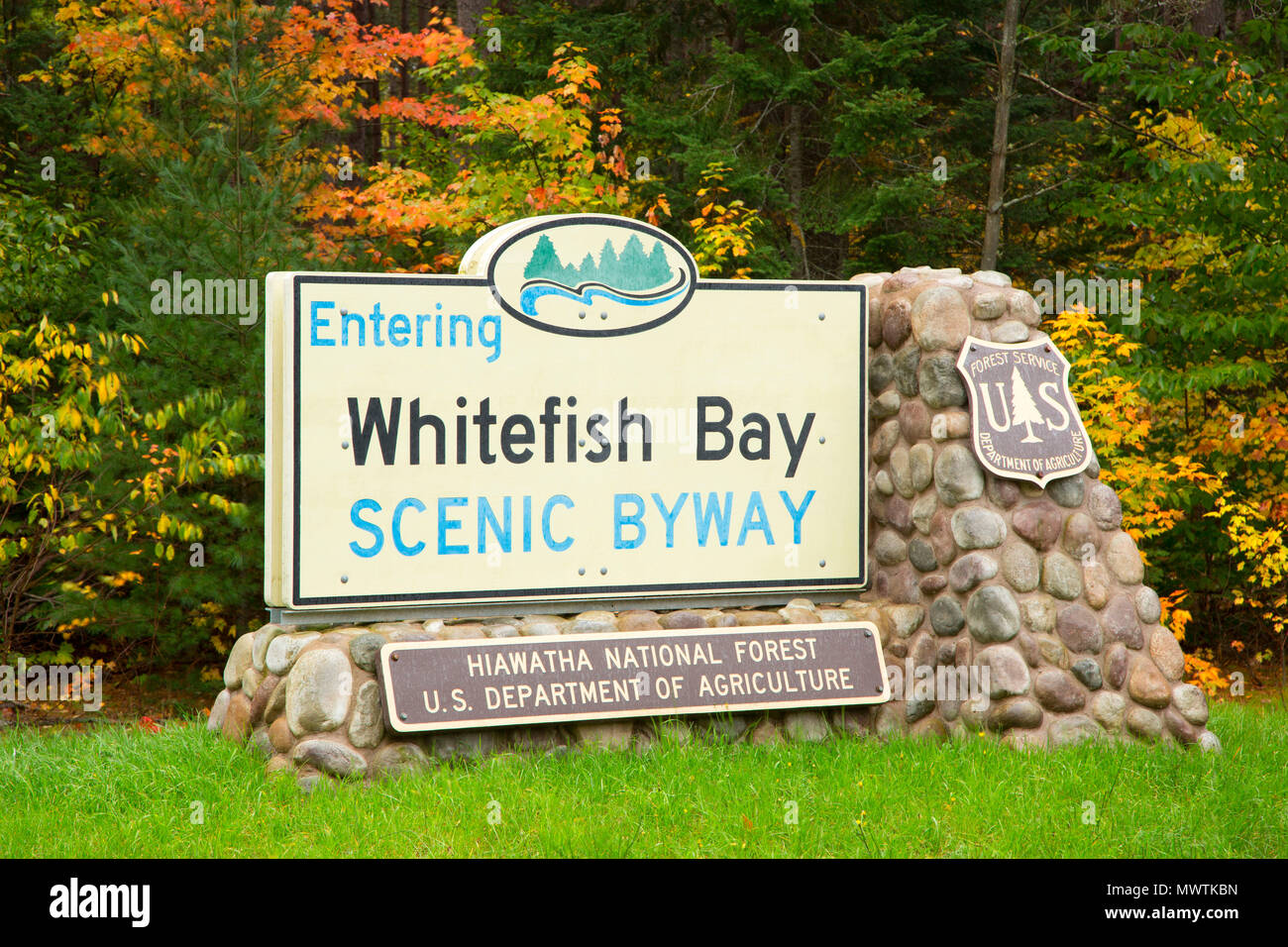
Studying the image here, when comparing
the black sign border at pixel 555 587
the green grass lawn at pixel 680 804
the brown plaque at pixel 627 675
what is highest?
the black sign border at pixel 555 587

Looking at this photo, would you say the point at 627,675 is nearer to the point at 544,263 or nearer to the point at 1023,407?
the point at 544,263

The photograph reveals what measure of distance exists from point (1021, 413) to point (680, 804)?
234cm

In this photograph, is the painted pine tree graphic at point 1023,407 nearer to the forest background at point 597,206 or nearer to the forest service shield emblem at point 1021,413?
the forest service shield emblem at point 1021,413

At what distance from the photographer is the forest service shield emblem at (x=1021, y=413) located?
5.34 metres

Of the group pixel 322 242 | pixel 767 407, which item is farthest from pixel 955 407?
pixel 322 242

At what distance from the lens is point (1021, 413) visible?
543 centimetres

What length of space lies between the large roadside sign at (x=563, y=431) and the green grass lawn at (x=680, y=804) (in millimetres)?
782

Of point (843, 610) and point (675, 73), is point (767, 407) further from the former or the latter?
point (675, 73)

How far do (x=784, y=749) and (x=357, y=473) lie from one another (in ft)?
6.77

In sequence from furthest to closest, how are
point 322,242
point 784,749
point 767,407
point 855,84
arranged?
point 855,84 → point 322,242 → point 767,407 → point 784,749

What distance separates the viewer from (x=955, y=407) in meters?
5.42

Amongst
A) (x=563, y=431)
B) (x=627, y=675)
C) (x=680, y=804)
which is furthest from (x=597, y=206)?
(x=680, y=804)

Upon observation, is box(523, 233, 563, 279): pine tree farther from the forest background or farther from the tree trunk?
the tree trunk

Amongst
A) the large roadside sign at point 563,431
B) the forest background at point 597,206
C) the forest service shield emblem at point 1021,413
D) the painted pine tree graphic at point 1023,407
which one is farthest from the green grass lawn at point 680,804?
the forest background at point 597,206
